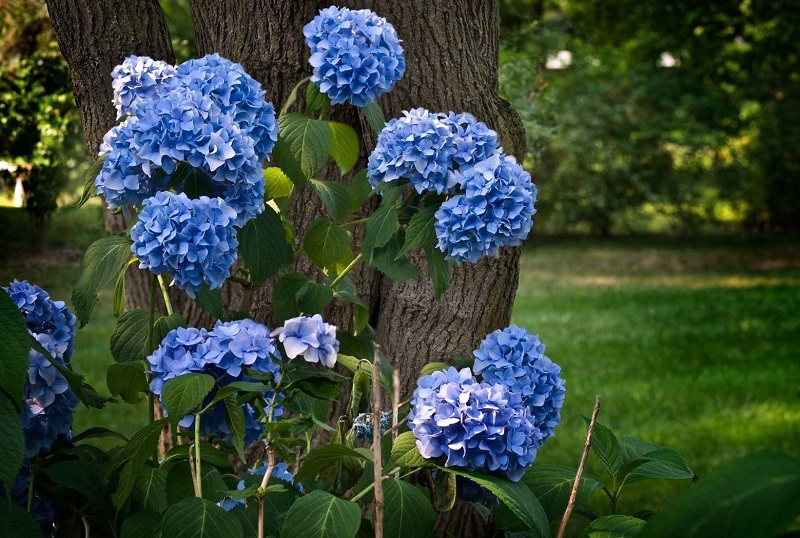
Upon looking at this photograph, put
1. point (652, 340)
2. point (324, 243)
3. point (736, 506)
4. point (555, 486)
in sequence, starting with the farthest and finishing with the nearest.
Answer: point (652, 340) → point (324, 243) → point (555, 486) → point (736, 506)

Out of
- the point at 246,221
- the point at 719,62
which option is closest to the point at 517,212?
the point at 246,221

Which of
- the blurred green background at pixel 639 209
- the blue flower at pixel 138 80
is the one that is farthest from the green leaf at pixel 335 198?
the blurred green background at pixel 639 209

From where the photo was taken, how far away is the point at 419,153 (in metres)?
1.57

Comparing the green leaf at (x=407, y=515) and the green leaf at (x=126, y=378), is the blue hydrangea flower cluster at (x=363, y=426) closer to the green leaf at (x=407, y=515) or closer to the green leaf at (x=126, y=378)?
the green leaf at (x=407, y=515)

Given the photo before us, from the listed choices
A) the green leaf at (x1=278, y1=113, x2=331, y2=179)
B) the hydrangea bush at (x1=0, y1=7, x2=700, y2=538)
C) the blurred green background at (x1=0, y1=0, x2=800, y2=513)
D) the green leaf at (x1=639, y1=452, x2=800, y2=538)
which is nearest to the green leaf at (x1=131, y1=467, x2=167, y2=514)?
the hydrangea bush at (x1=0, y1=7, x2=700, y2=538)

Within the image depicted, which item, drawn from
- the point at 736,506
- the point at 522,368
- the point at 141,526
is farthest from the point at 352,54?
the point at 736,506

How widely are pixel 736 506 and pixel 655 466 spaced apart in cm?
108

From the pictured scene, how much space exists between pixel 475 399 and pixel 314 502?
10.7 inches

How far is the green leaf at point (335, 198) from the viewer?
182 cm

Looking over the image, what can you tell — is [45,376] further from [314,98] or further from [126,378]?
[314,98]

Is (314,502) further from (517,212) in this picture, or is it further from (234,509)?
(517,212)

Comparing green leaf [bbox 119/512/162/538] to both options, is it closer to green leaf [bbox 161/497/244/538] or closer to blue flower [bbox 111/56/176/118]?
green leaf [bbox 161/497/244/538]

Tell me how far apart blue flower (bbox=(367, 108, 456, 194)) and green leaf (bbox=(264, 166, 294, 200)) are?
1.22 ft

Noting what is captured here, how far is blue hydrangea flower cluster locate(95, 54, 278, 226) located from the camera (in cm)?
144
